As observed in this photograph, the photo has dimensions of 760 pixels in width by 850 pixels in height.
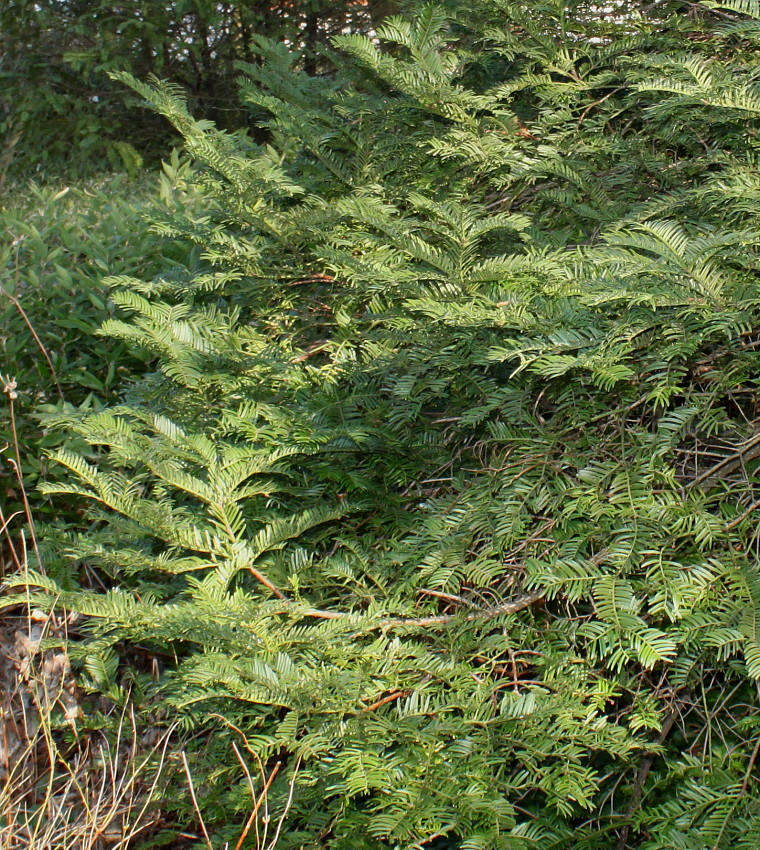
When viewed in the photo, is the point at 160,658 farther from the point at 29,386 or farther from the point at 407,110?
the point at 407,110

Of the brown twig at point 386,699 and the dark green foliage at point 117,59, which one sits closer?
the brown twig at point 386,699

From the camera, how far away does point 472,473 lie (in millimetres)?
2072

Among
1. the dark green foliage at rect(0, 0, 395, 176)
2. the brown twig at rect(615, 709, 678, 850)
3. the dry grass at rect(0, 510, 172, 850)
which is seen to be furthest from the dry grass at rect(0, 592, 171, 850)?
the dark green foliage at rect(0, 0, 395, 176)

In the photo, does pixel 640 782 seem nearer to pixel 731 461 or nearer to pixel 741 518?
pixel 741 518

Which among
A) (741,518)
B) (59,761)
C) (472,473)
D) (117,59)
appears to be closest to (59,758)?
(59,761)

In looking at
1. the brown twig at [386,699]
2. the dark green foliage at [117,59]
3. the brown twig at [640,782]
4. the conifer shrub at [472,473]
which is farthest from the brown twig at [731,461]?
the dark green foliage at [117,59]

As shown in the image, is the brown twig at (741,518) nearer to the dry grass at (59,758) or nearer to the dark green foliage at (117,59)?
the dry grass at (59,758)

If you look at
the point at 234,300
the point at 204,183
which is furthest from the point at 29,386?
the point at 204,183

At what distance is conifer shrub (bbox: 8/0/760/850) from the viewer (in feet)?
5.05

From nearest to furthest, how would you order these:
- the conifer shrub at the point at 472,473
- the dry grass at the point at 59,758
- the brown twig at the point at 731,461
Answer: the conifer shrub at the point at 472,473 → the brown twig at the point at 731,461 → the dry grass at the point at 59,758

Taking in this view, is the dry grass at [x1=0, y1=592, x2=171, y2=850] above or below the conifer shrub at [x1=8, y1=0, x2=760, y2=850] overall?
below

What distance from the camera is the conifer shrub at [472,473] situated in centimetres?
154

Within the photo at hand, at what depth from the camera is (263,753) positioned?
1.63m

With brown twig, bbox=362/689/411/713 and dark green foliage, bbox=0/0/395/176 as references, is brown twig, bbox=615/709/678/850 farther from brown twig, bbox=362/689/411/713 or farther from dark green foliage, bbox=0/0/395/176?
dark green foliage, bbox=0/0/395/176
